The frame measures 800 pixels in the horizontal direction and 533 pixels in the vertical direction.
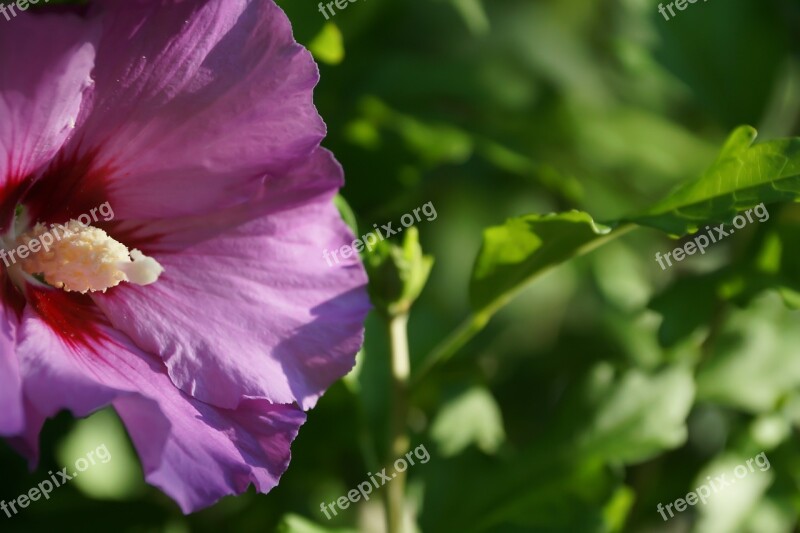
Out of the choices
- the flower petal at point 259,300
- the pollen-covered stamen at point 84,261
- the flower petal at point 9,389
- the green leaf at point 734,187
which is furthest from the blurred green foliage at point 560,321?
the flower petal at point 9,389

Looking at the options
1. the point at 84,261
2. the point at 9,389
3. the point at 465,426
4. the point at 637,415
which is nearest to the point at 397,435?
the point at 465,426

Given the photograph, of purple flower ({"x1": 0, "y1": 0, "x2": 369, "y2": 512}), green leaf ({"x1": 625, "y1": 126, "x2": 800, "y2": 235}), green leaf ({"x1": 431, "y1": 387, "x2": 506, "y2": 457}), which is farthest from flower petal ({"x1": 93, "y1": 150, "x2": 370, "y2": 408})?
green leaf ({"x1": 431, "y1": 387, "x2": 506, "y2": 457})

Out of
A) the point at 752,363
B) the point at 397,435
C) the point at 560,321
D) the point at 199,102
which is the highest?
the point at 199,102

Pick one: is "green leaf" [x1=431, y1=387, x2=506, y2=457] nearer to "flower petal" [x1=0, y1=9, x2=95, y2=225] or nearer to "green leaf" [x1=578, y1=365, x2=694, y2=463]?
"green leaf" [x1=578, y1=365, x2=694, y2=463]

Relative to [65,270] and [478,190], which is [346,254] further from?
[478,190]

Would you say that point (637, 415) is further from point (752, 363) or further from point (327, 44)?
point (327, 44)

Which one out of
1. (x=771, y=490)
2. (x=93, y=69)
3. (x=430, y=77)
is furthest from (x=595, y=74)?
(x=93, y=69)

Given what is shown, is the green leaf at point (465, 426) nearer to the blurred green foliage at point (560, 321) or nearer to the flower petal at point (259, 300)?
the blurred green foliage at point (560, 321)
